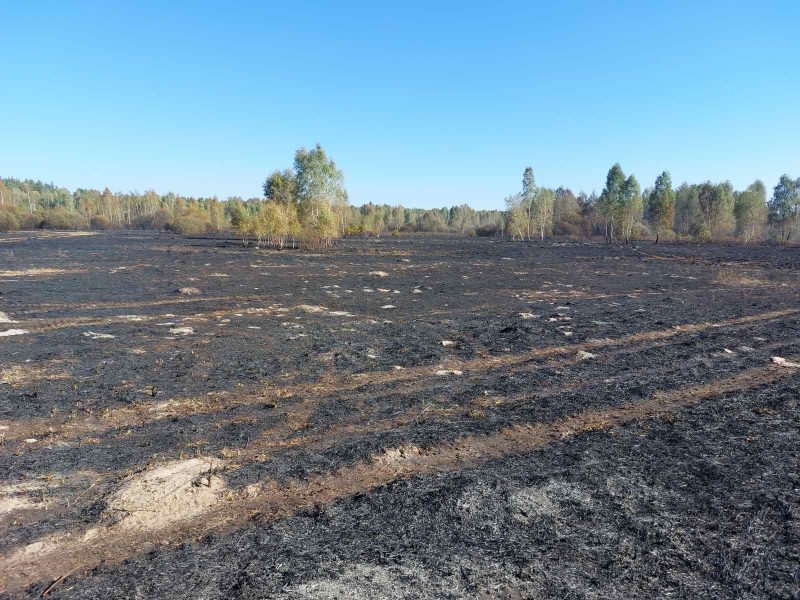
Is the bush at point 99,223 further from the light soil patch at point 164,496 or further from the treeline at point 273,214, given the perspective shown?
the light soil patch at point 164,496

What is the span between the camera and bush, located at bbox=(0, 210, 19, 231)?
90875 millimetres

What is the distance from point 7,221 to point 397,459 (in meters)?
117

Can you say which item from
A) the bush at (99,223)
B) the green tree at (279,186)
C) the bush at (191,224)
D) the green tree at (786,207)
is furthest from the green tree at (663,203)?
the bush at (99,223)

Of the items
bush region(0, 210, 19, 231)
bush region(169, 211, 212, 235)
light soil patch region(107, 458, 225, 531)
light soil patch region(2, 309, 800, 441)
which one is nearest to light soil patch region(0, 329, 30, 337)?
light soil patch region(2, 309, 800, 441)

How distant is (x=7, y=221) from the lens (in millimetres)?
91062

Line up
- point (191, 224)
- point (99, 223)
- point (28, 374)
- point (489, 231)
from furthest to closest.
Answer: point (99, 223) → point (489, 231) → point (191, 224) → point (28, 374)

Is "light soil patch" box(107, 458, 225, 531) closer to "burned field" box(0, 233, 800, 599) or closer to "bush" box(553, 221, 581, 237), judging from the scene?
"burned field" box(0, 233, 800, 599)

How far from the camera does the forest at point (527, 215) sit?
54.5 metres

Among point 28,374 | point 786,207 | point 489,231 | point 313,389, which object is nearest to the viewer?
point 313,389

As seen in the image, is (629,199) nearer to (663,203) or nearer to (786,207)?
(663,203)

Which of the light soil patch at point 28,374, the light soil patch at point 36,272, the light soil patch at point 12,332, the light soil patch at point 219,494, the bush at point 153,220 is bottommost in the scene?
the light soil patch at point 219,494

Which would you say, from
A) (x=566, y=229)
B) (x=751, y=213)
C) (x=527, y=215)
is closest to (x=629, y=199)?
(x=527, y=215)

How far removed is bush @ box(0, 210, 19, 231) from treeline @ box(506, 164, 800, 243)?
319 feet

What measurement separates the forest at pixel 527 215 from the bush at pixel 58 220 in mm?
255
